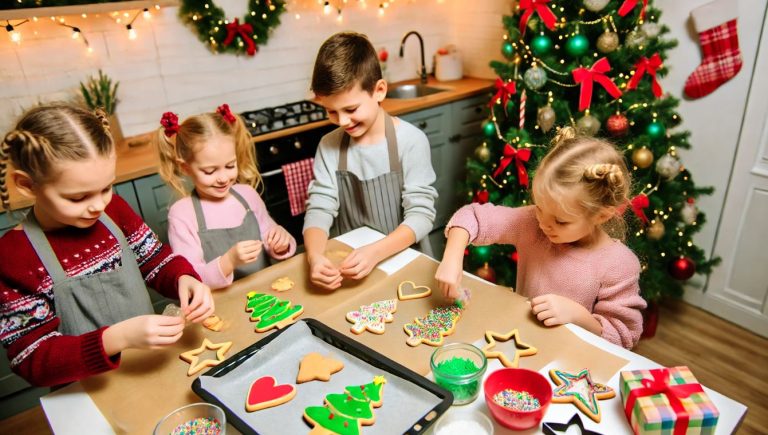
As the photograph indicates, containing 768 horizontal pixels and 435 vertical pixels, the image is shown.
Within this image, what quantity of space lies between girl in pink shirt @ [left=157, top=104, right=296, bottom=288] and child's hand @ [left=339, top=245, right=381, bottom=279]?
0.28 m

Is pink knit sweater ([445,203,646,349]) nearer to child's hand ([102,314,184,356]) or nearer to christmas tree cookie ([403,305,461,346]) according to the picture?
christmas tree cookie ([403,305,461,346])

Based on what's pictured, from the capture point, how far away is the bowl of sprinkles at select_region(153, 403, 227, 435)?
0.86 metres

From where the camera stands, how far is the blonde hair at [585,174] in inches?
42.4

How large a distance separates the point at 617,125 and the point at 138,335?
1.99 m

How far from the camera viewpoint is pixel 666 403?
81 centimetres

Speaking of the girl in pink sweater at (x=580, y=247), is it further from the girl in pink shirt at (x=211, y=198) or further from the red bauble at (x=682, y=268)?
the red bauble at (x=682, y=268)

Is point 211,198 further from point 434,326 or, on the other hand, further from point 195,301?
point 434,326

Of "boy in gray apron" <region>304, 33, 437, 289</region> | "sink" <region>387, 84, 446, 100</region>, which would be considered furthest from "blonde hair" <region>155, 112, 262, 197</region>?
"sink" <region>387, 84, 446, 100</region>

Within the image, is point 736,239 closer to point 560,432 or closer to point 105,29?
point 560,432

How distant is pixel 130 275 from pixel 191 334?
0.77ft

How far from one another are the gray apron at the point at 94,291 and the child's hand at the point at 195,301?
127 mm

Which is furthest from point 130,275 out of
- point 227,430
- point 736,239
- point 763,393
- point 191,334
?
point 736,239

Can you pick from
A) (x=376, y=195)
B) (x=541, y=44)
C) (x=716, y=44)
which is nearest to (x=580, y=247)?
(x=376, y=195)

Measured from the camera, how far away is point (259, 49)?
301cm
